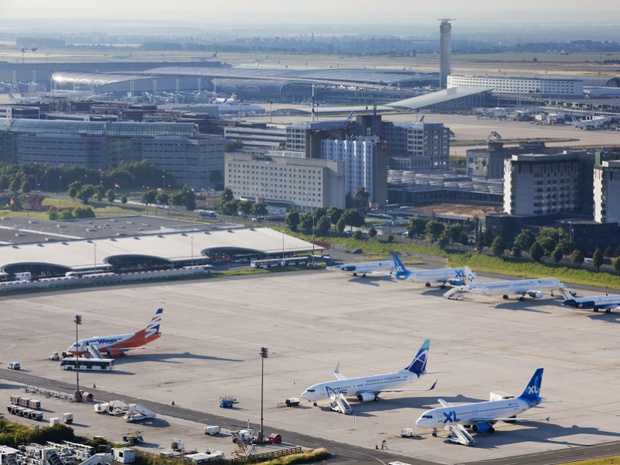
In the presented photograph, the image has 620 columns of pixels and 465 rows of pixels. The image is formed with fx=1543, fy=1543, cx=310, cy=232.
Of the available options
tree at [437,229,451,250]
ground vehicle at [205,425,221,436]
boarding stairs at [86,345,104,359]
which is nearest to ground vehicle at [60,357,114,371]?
boarding stairs at [86,345,104,359]

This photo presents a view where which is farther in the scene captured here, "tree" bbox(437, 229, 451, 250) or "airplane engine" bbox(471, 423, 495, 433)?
"tree" bbox(437, 229, 451, 250)

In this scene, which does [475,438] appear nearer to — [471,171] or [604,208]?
[604,208]

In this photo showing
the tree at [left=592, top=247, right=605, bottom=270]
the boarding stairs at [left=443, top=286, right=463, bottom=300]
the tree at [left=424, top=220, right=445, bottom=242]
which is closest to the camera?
the boarding stairs at [left=443, top=286, right=463, bottom=300]

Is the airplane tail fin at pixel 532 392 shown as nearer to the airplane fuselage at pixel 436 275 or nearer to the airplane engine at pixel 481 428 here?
the airplane engine at pixel 481 428

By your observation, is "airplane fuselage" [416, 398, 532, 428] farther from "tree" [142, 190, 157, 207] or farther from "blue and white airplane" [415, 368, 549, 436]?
"tree" [142, 190, 157, 207]

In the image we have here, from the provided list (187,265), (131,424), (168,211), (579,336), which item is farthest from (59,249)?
(131,424)

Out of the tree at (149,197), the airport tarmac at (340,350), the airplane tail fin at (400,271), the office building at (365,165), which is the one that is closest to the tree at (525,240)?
the airport tarmac at (340,350)
